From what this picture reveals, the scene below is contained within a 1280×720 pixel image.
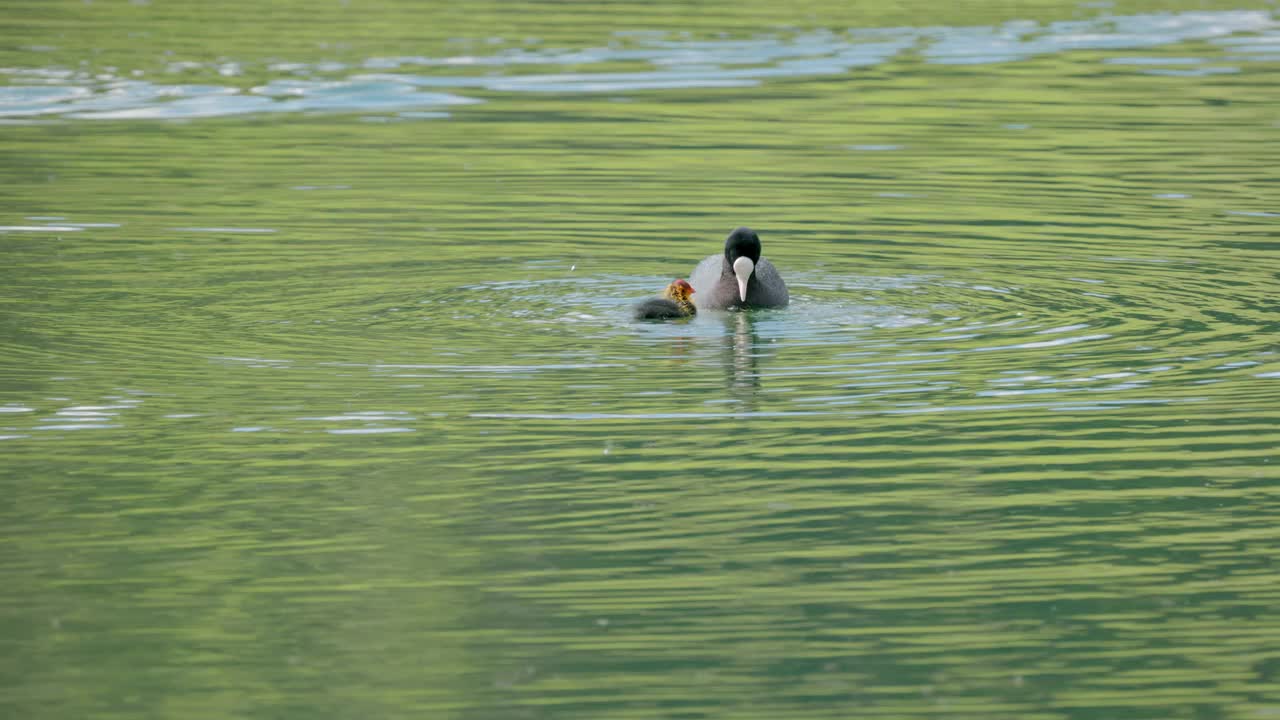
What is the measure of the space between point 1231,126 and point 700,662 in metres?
19.1

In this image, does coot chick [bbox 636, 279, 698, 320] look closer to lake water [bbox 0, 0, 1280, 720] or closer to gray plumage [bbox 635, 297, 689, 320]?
gray plumage [bbox 635, 297, 689, 320]

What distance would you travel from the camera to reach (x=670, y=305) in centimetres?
1598

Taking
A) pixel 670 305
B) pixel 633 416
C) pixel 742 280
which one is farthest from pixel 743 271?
pixel 633 416

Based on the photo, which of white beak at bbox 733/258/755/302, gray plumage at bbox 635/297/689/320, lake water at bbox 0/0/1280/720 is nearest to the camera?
lake water at bbox 0/0/1280/720

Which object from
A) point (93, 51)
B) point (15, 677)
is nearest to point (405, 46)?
point (93, 51)

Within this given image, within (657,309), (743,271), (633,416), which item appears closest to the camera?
(633,416)

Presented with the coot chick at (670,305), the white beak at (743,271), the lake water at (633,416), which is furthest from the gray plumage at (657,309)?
the white beak at (743,271)

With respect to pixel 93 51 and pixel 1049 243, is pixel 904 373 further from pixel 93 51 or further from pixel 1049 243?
pixel 93 51

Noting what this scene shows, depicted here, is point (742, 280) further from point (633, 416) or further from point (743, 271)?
point (633, 416)

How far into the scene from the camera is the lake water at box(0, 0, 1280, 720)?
9055mm

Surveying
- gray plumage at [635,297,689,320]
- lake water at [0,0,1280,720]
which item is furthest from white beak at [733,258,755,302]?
gray plumage at [635,297,689,320]

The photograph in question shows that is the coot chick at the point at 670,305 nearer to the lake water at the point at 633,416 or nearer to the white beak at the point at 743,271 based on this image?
the lake water at the point at 633,416

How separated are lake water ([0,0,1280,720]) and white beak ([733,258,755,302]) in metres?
0.25

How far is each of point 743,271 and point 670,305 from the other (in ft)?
2.31
